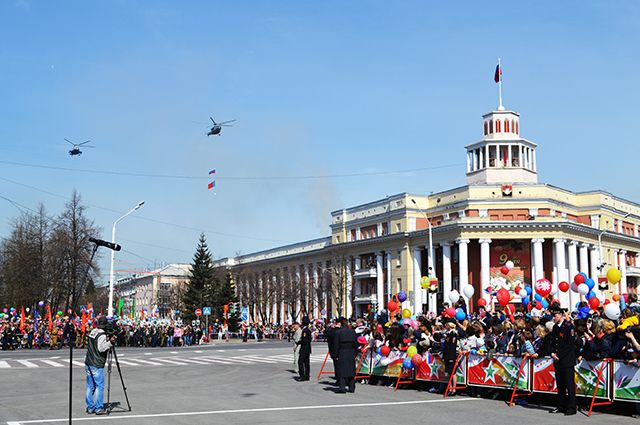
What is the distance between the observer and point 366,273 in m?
89.2

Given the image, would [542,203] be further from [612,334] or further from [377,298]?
[612,334]

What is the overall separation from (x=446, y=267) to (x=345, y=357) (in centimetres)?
6140

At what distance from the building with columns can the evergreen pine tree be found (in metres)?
13.0

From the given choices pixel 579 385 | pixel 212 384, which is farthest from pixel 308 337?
pixel 579 385

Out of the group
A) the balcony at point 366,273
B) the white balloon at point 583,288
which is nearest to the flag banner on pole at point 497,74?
the balcony at point 366,273

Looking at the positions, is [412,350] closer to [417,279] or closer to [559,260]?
[559,260]

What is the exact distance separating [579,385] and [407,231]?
6933 centimetres

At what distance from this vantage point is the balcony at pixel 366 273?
8838cm

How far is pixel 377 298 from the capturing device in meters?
87.1

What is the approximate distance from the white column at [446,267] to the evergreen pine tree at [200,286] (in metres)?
28.5

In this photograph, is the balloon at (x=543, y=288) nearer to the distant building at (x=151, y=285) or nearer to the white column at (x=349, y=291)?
the white column at (x=349, y=291)

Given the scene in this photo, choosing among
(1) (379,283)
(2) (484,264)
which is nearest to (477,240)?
(2) (484,264)

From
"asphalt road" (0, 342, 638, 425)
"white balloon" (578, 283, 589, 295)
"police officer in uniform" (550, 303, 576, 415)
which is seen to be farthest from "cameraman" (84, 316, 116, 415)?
"white balloon" (578, 283, 589, 295)

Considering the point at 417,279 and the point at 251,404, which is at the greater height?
the point at 417,279
